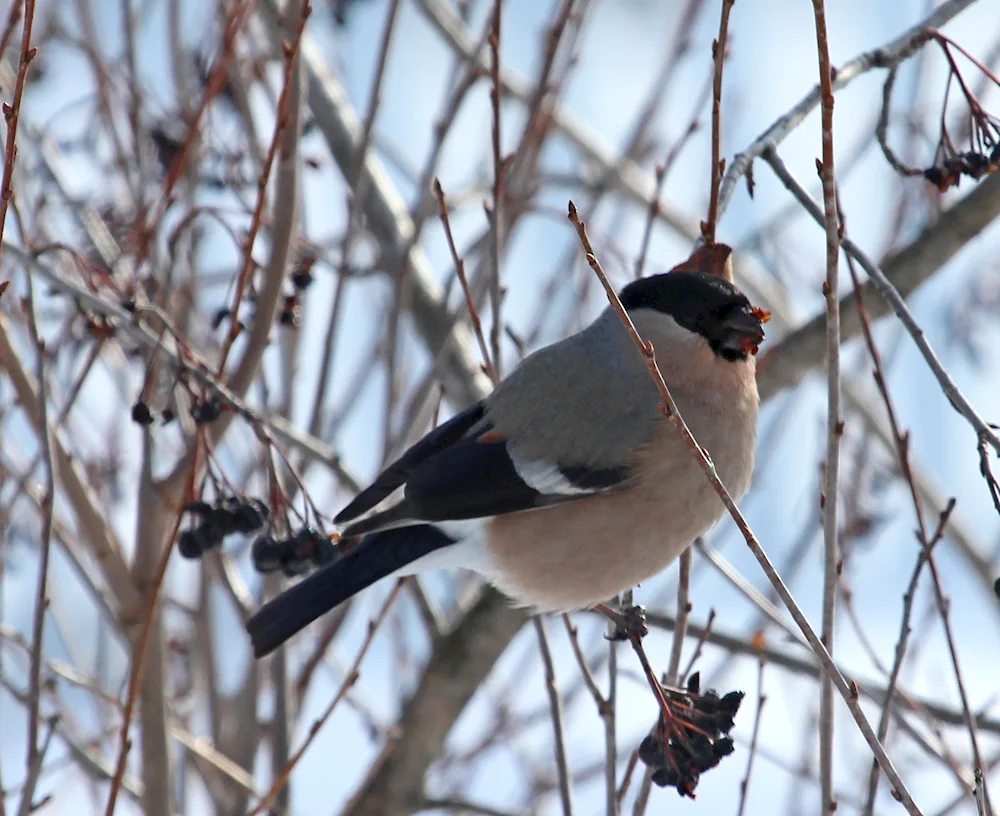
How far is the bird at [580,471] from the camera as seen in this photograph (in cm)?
245

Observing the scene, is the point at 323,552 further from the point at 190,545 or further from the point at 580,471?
the point at 580,471

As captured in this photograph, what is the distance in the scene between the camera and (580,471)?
2.51 metres

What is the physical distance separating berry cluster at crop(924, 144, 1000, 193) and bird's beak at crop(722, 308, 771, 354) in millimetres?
412

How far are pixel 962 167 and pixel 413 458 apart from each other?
1196 millimetres

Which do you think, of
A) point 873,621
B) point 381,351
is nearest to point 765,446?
point 381,351

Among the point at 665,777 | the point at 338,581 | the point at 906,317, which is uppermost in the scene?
the point at 338,581

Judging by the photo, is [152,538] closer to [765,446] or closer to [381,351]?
[381,351]

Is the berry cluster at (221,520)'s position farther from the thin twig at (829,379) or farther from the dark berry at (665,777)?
the thin twig at (829,379)

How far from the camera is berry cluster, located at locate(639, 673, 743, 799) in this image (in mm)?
1991

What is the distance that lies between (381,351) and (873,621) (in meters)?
4.37

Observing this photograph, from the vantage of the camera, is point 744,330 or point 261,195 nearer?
point 261,195

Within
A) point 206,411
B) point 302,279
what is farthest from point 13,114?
point 302,279

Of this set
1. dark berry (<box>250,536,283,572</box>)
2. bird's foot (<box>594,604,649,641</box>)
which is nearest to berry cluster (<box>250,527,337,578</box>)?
dark berry (<box>250,536,283,572</box>)

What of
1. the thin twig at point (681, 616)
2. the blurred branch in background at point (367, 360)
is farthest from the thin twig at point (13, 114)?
Result: the thin twig at point (681, 616)
